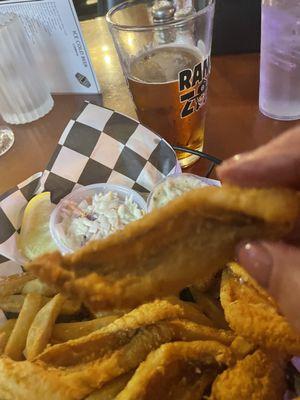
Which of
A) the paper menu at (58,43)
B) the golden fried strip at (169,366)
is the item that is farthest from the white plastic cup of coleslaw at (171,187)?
the paper menu at (58,43)

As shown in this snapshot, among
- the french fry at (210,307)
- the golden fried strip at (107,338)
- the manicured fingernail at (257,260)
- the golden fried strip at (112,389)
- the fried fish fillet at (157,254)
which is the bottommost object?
the french fry at (210,307)

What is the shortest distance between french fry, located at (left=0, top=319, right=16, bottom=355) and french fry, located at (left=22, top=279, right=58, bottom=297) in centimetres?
7

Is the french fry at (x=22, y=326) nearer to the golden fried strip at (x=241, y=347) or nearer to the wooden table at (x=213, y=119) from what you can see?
the golden fried strip at (x=241, y=347)

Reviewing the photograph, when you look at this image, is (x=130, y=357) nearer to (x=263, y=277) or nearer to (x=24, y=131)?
(x=263, y=277)

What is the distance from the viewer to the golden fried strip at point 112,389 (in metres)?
0.75

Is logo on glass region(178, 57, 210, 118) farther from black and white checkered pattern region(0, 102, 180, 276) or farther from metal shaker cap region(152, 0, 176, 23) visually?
metal shaker cap region(152, 0, 176, 23)

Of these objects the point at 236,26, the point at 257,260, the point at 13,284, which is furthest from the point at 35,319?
the point at 236,26

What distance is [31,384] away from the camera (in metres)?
0.73

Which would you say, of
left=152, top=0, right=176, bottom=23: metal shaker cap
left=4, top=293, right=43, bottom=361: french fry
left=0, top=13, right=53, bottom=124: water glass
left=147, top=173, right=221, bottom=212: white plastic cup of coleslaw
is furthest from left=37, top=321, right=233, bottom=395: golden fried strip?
left=0, top=13, right=53, bottom=124: water glass

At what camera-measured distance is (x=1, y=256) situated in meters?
1.07

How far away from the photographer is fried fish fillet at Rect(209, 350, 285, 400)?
0.71 metres

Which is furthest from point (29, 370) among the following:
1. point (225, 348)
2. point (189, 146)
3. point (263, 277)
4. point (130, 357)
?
point (189, 146)

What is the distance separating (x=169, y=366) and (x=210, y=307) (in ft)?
0.68

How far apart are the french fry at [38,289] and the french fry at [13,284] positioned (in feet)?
0.05
